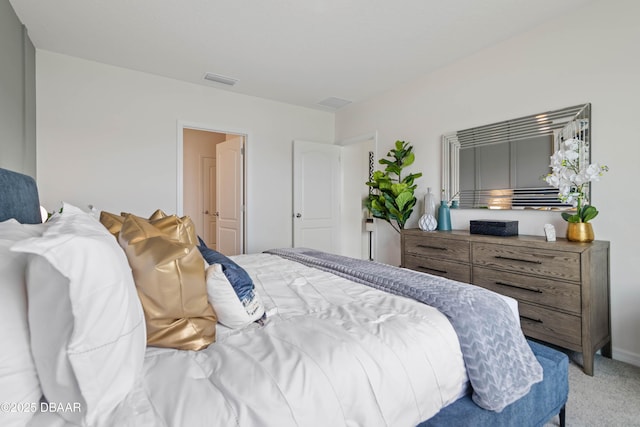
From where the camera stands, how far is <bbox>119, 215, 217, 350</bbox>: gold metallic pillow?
0.96 meters

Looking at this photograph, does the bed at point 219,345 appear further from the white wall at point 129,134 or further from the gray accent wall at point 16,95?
the white wall at point 129,134

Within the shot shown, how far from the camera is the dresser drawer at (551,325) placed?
2068 millimetres

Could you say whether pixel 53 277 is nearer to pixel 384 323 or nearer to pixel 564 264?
pixel 384 323

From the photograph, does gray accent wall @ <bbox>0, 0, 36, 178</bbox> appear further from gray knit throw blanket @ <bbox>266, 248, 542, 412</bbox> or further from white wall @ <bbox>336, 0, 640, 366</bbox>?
white wall @ <bbox>336, 0, 640, 366</bbox>

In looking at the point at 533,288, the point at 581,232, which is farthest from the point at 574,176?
the point at 533,288

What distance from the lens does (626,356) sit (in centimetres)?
224

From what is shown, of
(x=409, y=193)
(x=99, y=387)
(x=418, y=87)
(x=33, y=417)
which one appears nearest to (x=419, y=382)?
(x=99, y=387)

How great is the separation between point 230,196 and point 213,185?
4.68ft

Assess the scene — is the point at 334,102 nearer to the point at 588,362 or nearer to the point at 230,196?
the point at 230,196

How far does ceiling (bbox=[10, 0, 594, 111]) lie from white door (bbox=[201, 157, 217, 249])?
2.20 meters

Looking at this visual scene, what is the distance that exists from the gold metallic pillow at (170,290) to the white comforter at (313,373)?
0.18 feet

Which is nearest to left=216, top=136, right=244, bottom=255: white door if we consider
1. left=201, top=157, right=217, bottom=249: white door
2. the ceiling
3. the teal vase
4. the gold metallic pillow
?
left=201, top=157, right=217, bottom=249: white door

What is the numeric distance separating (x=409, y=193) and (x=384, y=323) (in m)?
2.46

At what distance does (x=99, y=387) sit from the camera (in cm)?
68
